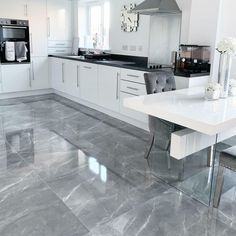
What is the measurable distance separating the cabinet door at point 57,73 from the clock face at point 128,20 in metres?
1.53

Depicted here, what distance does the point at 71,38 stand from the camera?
6121 millimetres

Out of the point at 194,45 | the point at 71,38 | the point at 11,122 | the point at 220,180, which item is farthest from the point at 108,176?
the point at 71,38

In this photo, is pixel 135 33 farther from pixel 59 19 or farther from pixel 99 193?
pixel 99 193

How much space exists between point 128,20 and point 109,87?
124cm

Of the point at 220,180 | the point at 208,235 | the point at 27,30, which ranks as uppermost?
the point at 27,30

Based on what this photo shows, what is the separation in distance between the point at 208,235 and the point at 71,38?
5.31 metres

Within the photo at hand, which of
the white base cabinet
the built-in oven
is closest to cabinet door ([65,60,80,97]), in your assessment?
the white base cabinet

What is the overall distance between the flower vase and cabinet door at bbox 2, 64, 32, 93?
4.27 meters

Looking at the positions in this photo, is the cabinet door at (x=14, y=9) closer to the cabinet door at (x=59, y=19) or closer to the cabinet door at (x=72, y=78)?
the cabinet door at (x=59, y=19)

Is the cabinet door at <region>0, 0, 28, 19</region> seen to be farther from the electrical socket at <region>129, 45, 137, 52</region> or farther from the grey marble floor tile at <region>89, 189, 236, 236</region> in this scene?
the grey marble floor tile at <region>89, 189, 236, 236</region>

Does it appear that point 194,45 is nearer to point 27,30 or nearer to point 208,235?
point 208,235

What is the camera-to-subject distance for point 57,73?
18.6 ft

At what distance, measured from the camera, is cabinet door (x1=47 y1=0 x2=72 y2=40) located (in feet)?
18.6

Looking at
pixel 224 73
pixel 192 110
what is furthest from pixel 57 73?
pixel 192 110
